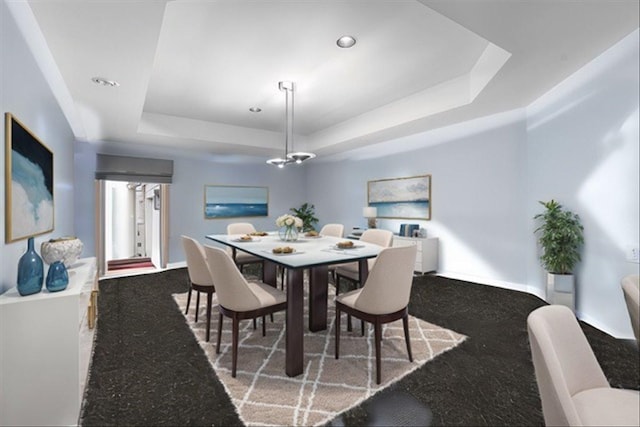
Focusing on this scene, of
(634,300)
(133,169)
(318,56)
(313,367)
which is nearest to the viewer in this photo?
(634,300)

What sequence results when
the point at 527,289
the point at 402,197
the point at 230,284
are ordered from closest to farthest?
the point at 230,284
the point at 527,289
the point at 402,197

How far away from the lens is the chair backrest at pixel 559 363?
79cm

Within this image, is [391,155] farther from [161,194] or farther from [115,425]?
[115,425]

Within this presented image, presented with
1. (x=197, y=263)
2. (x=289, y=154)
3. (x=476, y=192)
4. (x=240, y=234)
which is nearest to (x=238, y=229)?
(x=240, y=234)

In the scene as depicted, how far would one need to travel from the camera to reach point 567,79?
2.82m

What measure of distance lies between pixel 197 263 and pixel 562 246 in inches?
139

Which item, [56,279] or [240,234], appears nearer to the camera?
[56,279]

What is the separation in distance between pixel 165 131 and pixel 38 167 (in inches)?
106

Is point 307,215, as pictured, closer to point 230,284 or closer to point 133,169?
point 133,169

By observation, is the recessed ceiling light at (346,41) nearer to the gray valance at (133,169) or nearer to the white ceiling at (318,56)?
the white ceiling at (318,56)

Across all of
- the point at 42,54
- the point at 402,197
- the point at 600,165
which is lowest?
the point at 402,197

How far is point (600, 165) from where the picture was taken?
2.50 m

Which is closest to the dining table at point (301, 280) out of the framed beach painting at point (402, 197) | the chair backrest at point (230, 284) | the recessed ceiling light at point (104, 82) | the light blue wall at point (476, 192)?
the chair backrest at point (230, 284)

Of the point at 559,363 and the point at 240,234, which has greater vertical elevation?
the point at 240,234
